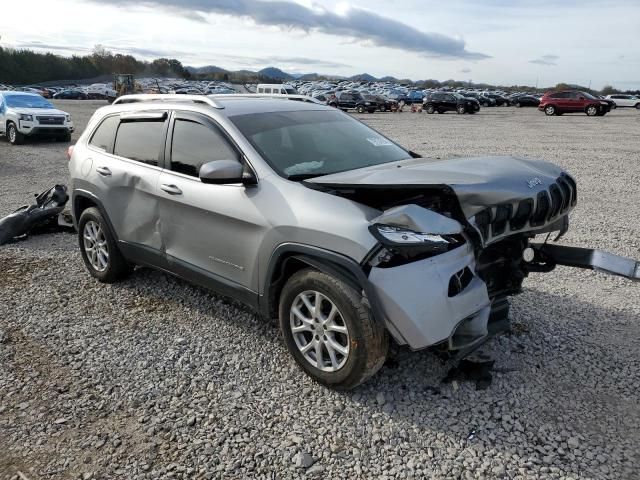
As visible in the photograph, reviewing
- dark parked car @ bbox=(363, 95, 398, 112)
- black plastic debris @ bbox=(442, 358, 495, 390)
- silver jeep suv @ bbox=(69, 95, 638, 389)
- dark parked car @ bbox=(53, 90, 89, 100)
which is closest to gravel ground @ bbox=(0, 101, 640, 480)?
black plastic debris @ bbox=(442, 358, 495, 390)

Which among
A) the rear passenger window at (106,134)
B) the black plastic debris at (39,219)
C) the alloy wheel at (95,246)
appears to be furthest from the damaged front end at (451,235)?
the black plastic debris at (39,219)

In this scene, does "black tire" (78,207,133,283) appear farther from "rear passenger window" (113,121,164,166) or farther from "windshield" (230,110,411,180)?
"windshield" (230,110,411,180)

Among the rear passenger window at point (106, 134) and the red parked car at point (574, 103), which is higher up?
the red parked car at point (574, 103)

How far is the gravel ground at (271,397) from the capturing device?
2.87 meters

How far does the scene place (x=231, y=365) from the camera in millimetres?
3840

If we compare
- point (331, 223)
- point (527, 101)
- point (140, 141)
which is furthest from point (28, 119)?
point (527, 101)

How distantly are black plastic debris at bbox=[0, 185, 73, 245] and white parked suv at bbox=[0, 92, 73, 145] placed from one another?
39.1 feet

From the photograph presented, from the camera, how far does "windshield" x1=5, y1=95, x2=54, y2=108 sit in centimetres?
1850

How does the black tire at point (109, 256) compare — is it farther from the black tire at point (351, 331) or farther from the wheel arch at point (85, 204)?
the black tire at point (351, 331)

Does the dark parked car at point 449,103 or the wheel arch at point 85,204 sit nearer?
the wheel arch at point 85,204

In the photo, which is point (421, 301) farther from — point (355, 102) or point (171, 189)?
point (355, 102)

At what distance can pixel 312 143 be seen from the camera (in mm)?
4168

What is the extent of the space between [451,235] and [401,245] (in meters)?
0.41

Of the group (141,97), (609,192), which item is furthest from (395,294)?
(609,192)
